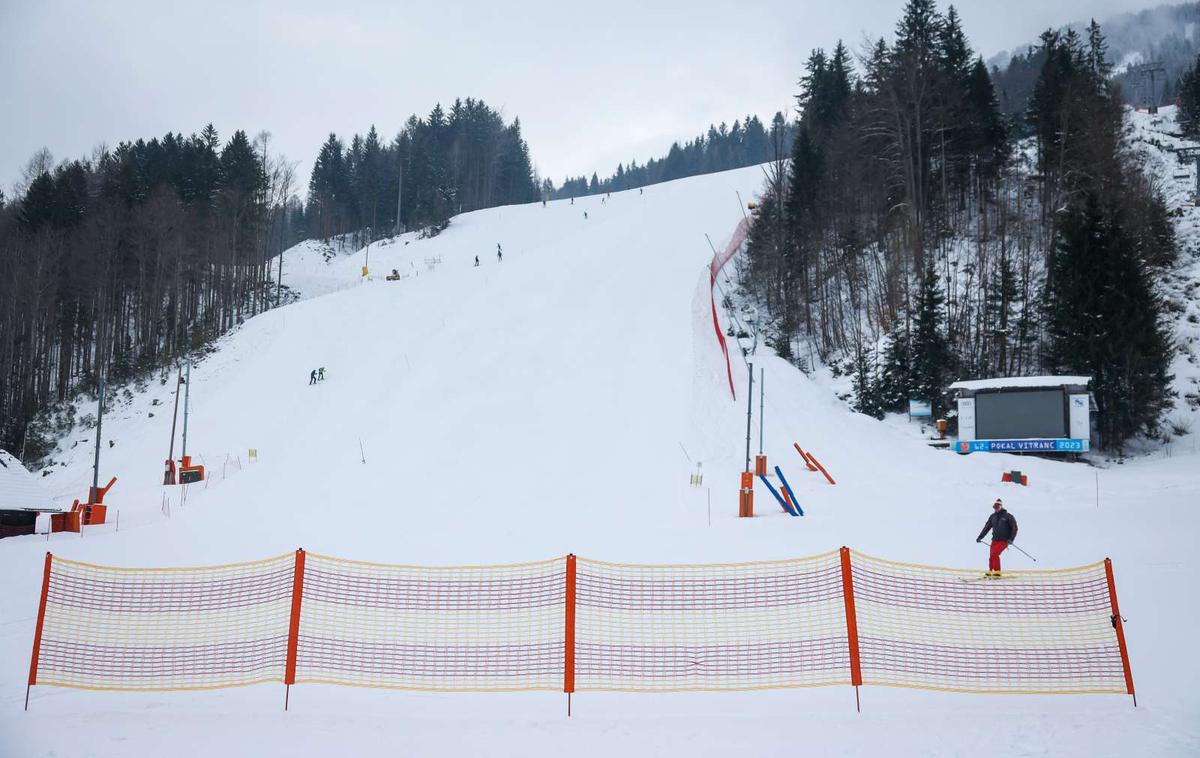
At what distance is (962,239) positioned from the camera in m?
41.2

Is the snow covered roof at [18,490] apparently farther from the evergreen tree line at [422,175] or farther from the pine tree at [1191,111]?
the pine tree at [1191,111]

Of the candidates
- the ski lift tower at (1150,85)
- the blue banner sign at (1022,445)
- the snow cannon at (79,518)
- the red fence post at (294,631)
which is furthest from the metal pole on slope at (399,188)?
the red fence post at (294,631)

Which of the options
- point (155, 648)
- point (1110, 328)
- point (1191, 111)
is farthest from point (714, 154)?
point (155, 648)

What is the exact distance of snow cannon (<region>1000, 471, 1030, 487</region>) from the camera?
2224 centimetres

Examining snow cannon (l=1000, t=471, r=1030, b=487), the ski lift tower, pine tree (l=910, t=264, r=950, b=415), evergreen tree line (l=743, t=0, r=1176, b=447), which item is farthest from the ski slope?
the ski lift tower

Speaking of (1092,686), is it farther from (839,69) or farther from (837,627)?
(839,69)

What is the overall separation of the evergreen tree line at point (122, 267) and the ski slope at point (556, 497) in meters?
9.61

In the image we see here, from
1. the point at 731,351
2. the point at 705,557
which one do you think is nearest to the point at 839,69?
the point at 731,351

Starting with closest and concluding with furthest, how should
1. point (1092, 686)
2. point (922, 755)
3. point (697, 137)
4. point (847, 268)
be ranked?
1. point (922, 755)
2. point (1092, 686)
3. point (847, 268)
4. point (697, 137)

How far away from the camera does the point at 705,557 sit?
14078 mm

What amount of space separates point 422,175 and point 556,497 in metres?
80.9

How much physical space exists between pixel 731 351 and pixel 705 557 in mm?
23557

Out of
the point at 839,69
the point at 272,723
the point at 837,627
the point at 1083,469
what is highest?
the point at 839,69

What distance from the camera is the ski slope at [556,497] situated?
6469mm
